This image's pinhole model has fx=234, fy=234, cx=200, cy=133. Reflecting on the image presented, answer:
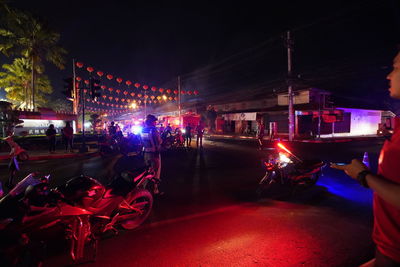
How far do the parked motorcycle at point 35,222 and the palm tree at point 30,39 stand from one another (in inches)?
1100

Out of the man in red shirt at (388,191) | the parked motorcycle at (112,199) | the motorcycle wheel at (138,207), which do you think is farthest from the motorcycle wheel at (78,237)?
the man in red shirt at (388,191)

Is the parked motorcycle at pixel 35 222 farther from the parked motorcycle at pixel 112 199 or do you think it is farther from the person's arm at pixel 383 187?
the person's arm at pixel 383 187

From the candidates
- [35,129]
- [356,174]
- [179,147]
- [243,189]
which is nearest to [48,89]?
[35,129]

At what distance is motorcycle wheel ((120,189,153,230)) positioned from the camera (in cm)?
420

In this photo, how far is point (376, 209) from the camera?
61.2 inches

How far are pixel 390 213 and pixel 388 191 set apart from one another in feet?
0.79

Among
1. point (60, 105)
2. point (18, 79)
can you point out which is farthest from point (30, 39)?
point (60, 105)

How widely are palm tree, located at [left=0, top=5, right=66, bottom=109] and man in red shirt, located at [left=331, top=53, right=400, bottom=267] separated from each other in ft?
99.9

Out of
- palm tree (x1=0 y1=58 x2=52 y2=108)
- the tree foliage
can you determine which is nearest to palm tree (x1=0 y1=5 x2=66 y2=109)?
palm tree (x1=0 y1=58 x2=52 y2=108)

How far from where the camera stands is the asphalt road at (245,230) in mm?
3275

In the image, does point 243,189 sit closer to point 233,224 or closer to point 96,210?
point 233,224

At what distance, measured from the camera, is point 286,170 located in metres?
6.30

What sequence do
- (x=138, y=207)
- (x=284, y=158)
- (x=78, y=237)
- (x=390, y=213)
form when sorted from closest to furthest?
(x=390, y=213) < (x=78, y=237) < (x=138, y=207) < (x=284, y=158)

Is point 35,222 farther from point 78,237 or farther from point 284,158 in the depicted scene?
point 284,158
